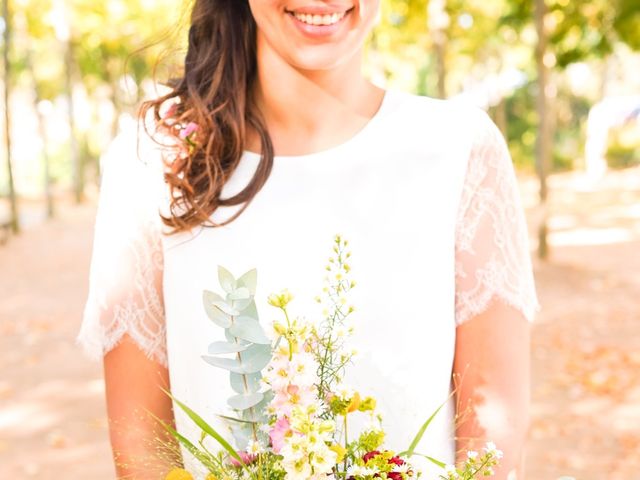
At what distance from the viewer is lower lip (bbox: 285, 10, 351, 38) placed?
5.36 ft

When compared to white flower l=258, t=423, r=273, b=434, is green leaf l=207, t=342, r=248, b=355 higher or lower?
higher

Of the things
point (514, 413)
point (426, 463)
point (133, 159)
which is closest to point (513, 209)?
point (514, 413)

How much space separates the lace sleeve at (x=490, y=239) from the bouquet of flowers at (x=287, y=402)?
68 centimetres

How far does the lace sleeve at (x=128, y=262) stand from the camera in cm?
183

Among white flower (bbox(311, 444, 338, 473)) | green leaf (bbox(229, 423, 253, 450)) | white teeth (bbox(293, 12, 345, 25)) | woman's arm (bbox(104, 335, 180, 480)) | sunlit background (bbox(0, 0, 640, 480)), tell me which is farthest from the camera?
sunlit background (bbox(0, 0, 640, 480))

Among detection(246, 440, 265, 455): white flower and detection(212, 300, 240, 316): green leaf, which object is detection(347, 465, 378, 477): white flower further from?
detection(212, 300, 240, 316): green leaf

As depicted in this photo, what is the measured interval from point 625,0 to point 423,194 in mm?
13084

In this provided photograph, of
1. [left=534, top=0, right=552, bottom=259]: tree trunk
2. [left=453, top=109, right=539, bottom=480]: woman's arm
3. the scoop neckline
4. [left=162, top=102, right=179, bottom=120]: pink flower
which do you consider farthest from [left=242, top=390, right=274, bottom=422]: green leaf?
[left=534, top=0, right=552, bottom=259]: tree trunk

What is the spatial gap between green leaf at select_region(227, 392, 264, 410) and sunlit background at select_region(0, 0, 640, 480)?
2.00ft

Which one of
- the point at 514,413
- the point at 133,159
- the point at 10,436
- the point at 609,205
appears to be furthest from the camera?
the point at 609,205

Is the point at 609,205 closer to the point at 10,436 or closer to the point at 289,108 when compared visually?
the point at 10,436

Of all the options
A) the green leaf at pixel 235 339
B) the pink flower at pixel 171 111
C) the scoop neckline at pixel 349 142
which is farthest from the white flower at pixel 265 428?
the pink flower at pixel 171 111

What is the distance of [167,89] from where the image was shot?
80.9 inches

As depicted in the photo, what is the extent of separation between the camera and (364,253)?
1.80 metres
